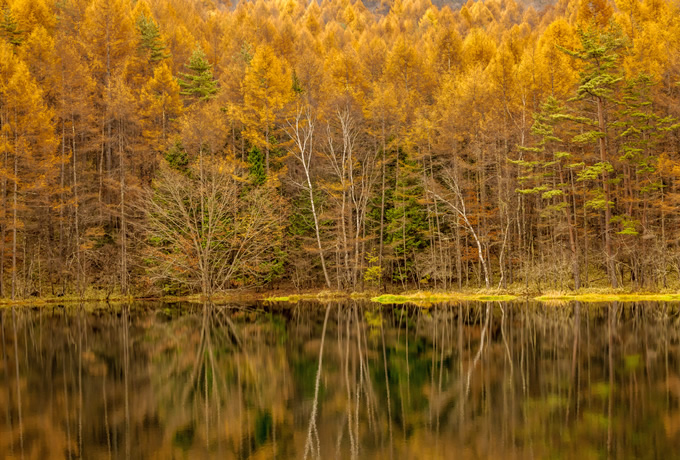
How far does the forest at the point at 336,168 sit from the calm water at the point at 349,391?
48.2 feet

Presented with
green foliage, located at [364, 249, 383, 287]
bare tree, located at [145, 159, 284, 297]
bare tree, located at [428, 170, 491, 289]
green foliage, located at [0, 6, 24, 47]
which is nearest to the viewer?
bare tree, located at [428, 170, 491, 289]

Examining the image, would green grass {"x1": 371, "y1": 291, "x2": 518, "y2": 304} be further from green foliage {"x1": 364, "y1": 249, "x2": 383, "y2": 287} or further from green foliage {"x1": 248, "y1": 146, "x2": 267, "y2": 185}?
green foliage {"x1": 248, "y1": 146, "x2": 267, "y2": 185}

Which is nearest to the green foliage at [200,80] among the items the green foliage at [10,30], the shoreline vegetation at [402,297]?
the green foliage at [10,30]

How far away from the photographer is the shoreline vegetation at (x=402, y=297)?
29.8m

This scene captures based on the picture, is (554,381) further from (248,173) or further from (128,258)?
(128,258)

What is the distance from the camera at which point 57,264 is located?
119ft

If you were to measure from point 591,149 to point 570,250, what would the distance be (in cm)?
682

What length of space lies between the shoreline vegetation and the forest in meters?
0.82

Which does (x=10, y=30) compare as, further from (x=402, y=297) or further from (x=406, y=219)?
(x=402, y=297)

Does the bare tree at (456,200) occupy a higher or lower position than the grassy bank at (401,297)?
higher

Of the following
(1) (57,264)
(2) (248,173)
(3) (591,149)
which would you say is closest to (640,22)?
(3) (591,149)

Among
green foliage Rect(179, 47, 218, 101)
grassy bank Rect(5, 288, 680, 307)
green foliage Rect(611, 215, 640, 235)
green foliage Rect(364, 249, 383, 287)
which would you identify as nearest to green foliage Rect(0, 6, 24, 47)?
green foliage Rect(179, 47, 218, 101)

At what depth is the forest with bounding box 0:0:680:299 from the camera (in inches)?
1328

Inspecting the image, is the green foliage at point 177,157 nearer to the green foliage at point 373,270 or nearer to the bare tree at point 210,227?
the bare tree at point 210,227
